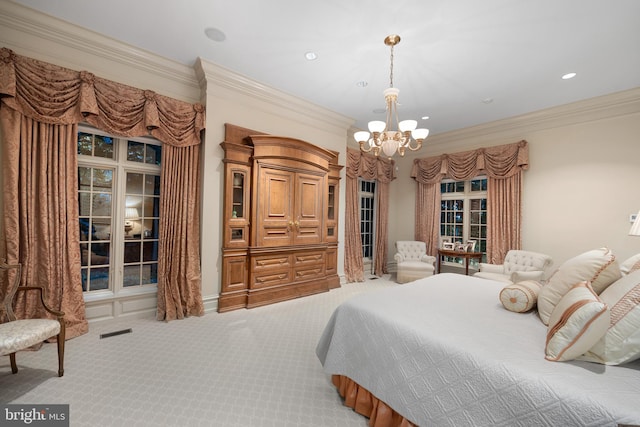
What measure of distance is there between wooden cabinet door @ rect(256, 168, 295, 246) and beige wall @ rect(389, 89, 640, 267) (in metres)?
4.03

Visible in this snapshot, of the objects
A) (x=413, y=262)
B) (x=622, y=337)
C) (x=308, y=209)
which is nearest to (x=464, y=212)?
(x=413, y=262)

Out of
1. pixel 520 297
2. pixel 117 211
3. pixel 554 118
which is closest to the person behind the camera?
pixel 520 297

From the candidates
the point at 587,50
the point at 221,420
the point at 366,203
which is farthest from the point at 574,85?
the point at 221,420

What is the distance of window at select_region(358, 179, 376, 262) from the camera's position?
617 cm

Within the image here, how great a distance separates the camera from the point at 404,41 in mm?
2783

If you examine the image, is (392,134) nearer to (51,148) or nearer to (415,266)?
(415,266)

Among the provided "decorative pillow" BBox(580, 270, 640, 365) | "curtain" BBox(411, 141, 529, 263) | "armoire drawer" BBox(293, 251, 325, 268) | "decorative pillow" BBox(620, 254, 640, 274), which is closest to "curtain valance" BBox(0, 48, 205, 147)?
"armoire drawer" BBox(293, 251, 325, 268)

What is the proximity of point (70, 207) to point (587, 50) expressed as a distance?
5749mm

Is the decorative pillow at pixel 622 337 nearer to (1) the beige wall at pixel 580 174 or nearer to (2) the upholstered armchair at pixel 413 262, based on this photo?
(1) the beige wall at pixel 580 174

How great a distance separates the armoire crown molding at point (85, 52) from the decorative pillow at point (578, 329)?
4.25 metres

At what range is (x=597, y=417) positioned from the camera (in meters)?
0.94

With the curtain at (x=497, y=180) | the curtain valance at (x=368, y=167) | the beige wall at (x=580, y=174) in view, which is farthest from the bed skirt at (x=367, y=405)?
the beige wall at (x=580, y=174)

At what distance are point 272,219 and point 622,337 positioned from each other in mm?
3493

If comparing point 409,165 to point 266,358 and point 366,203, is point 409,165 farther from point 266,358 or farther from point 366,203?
point 266,358
